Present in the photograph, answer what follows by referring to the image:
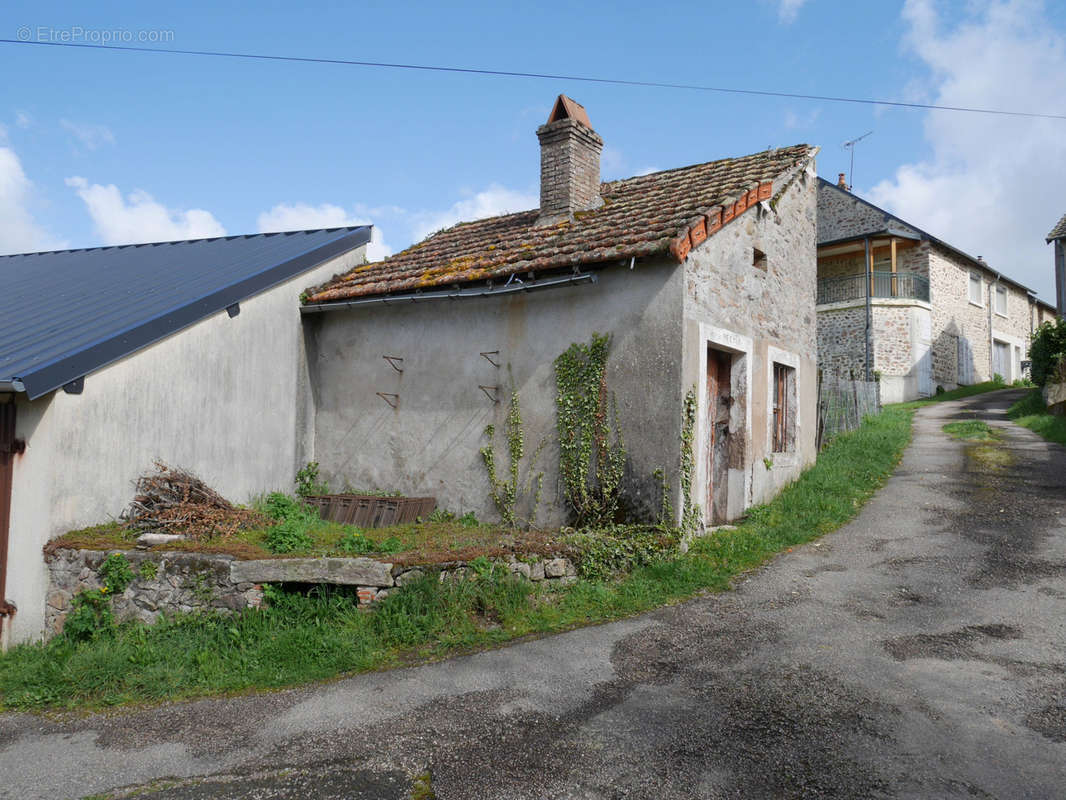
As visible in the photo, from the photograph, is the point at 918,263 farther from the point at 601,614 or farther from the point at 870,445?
the point at 601,614

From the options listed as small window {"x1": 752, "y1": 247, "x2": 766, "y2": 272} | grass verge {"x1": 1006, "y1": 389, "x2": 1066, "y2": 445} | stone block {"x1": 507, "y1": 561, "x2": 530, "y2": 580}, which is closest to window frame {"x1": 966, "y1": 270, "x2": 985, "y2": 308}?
grass verge {"x1": 1006, "y1": 389, "x2": 1066, "y2": 445}

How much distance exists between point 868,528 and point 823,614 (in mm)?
3037

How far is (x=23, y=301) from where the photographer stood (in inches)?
379

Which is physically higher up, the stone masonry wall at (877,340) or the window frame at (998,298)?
the window frame at (998,298)

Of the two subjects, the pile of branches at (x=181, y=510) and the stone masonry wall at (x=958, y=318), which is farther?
the stone masonry wall at (x=958, y=318)

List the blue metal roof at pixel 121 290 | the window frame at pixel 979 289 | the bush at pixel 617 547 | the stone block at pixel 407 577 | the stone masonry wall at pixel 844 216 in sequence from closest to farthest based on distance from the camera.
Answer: the stone block at pixel 407 577 < the blue metal roof at pixel 121 290 < the bush at pixel 617 547 < the stone masonry wall at pixel 844 216 < the window frame at pixel 979 289

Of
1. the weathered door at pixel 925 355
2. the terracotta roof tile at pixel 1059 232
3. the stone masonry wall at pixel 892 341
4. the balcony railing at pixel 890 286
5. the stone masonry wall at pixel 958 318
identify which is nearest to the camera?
the terracotta roof tile at pixel 1059 232

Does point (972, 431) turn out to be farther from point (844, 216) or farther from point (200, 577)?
point (200, 577)

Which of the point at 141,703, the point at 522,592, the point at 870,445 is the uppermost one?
the point at 870,445

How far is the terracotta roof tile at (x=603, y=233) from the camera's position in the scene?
816 cm

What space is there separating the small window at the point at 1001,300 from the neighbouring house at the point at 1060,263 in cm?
679

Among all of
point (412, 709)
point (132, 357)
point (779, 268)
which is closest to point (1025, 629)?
point (412, 709)

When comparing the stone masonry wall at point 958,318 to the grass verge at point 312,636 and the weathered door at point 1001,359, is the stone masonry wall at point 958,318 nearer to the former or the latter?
the weathered door at point 1001,359

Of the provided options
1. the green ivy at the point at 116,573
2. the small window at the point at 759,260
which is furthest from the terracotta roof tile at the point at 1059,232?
the green ivy at the point at 116,573
